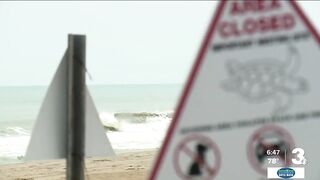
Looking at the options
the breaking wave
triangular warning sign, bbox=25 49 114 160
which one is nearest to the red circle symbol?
triangular warning sign, bbox=25 49 114 160

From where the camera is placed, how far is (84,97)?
2.92 meters

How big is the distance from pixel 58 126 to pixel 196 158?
116cm

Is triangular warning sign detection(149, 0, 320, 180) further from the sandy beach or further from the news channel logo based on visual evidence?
the sandy beach

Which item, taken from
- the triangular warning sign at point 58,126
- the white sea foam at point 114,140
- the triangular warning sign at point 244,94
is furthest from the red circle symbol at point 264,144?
the white sea foam at point 114,140

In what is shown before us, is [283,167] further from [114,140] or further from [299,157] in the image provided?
[114,140]

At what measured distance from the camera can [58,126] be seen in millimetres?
2924

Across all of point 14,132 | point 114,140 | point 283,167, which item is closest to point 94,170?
point 114,140

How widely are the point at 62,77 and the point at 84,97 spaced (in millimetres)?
173

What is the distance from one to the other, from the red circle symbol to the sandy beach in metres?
10.7

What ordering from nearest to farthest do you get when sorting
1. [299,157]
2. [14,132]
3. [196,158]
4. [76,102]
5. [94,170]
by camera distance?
[196,158], [299,157], [76,102], [94,170], [14,132]

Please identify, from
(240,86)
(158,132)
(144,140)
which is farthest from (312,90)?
(158,132)

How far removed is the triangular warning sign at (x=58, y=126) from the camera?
2.88 m

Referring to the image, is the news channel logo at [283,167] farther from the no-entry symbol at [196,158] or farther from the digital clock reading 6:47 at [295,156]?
the no-entry symbol at [196,158]

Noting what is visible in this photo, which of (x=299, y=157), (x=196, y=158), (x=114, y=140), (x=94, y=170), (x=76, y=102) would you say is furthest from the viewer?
(x=114, y=140)
